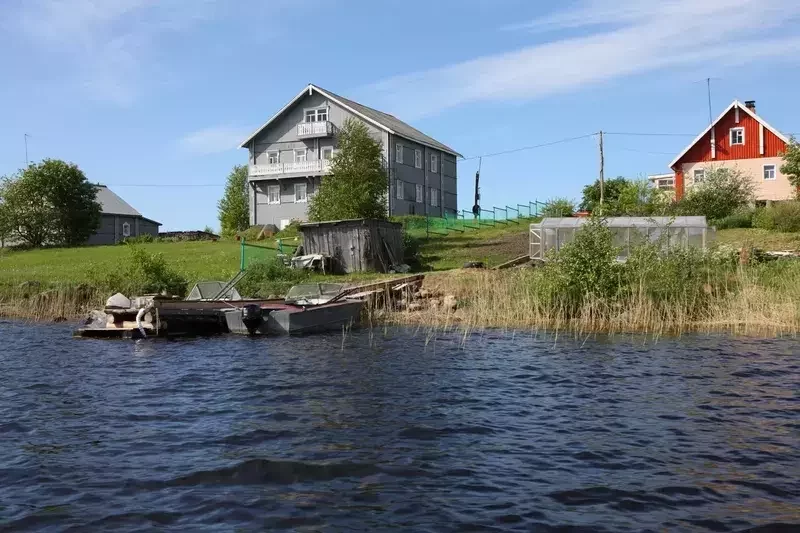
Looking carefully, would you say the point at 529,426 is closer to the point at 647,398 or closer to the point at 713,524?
the point at 647,398

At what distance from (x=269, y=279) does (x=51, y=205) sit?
39.2 meters

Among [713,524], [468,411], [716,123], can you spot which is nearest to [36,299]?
[468,411]

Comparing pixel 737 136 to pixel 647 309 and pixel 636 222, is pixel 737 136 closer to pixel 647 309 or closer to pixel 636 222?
pixel 636 222

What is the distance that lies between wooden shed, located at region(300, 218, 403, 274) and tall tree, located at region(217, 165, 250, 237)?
5396 centimetres

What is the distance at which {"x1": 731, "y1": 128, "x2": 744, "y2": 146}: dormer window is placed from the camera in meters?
52.8

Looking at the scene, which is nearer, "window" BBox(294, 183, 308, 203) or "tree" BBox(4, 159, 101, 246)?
"window" BBox(294, 183, 308, 203)

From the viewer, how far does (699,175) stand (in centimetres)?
5306

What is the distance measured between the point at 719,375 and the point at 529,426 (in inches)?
214

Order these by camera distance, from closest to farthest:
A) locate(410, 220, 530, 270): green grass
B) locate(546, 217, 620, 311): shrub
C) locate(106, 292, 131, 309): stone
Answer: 1. locate(546, 217, 620, 311): shrub
2. locate(106, 292, 131, 309): stone
3. locate(410, 220, 530, 270): green grass

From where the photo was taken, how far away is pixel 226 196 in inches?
3834

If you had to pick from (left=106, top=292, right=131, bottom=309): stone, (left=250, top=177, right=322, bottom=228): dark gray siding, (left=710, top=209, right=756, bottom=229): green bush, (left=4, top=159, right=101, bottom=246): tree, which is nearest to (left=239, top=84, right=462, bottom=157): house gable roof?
(left=250, top=177, right=322, bottom=228): dark gray siding

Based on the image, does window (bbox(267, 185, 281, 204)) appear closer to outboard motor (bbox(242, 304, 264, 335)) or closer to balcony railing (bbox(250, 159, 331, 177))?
balcony railing (bbox(250, 159, 331, 177))

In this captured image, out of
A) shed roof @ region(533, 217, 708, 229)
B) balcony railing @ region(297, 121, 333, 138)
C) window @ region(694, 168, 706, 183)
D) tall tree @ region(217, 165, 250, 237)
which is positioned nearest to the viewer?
shed roof @ region(533, 217, 708, 229)

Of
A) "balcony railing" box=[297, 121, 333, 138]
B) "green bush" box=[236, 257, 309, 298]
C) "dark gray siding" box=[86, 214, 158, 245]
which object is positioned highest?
"balcony railing" box=[297, 121, 333, 138]
